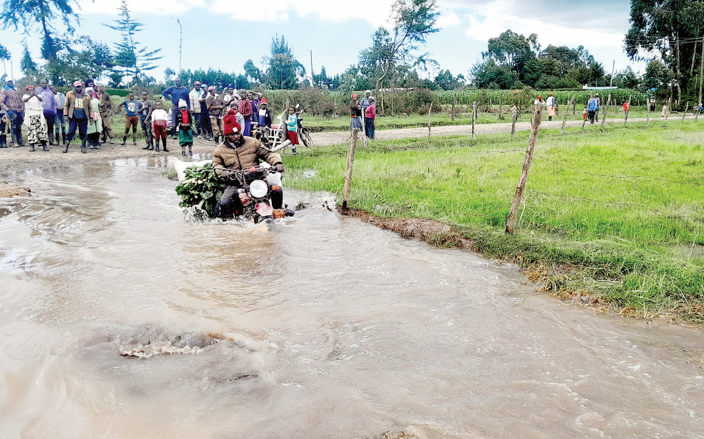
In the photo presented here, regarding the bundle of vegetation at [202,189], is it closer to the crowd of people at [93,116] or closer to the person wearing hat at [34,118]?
the crowd of people at [93,116]

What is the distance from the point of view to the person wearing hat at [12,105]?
49.1 feet

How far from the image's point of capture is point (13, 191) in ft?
34.1

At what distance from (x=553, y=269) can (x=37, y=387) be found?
515 cm

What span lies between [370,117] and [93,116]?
8456 millimetres

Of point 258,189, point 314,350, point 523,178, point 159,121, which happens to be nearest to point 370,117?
point 159,121

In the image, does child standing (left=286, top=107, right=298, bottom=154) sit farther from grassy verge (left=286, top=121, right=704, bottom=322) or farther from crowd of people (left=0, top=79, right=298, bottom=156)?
grassy verge (left=286, top=121, right=704, bottom=322)

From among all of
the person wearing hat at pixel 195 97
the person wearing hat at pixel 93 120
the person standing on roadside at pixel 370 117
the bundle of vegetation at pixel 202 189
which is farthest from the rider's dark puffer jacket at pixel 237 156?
the person wearing hat at pixel 195 97

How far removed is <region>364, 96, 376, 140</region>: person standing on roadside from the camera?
17.7 meters

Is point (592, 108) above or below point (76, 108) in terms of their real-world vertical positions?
above

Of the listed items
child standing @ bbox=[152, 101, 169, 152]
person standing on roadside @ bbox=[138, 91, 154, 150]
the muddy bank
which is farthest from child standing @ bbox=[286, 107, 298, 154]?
the muddy bank

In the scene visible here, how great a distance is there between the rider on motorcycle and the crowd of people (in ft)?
22.6

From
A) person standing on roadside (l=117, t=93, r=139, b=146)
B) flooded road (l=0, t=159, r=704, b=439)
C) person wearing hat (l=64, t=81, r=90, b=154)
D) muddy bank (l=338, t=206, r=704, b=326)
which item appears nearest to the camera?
flooded road (l=0, t=159, r=704, b=439)

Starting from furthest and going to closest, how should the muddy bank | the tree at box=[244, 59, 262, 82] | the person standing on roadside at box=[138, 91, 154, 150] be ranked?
the tree at box=[244, 59, 262, 82] < the person standing on roadside at box=[138, 91, 154, 150] < the muddy bank

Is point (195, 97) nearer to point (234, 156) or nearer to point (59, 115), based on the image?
point (59, 115)
